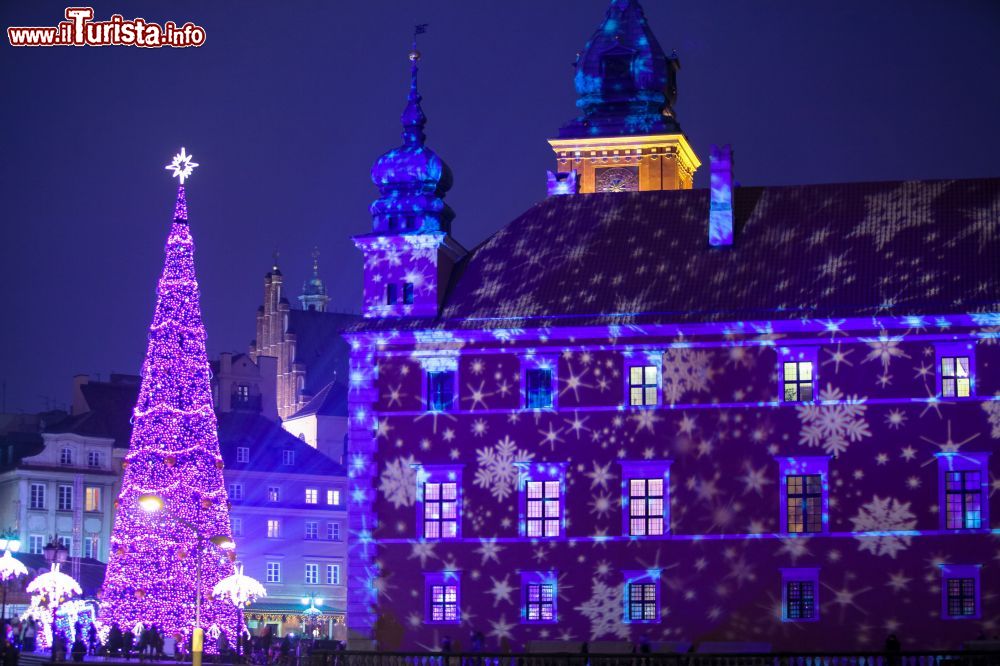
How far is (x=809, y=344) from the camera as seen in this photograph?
5544 cm

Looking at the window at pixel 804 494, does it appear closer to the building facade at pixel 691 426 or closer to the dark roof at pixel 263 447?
the building facade at pixel 691 426

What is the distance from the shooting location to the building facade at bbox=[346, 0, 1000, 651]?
54312mm

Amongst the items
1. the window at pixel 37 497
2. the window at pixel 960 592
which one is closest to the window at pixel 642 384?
the window at pixel 960 592

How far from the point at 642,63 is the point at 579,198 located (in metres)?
22.1

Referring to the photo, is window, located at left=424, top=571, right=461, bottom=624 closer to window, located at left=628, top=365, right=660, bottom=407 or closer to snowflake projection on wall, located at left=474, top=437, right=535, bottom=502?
snowflake projection on wall, located at left=474, top=437, right=535, bottom=502

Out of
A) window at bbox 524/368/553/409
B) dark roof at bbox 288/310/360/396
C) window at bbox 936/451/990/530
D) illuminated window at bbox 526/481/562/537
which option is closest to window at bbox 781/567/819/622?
window at bbox 936/451/990/530

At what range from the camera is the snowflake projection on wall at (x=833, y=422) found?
54938 millimetres

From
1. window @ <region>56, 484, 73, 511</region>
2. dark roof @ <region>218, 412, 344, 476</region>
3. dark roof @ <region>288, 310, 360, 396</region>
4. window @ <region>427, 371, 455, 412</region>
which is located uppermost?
dark roof @ <region>288, 310, 360, 396</region>

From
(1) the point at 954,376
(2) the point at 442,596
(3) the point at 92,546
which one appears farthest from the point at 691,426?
(3) the point at 92,546

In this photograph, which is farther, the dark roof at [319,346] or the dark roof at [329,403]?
the dark roof at [319,346]

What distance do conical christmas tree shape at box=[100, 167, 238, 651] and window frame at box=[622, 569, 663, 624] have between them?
12.1 meters

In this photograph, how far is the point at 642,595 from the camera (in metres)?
Result: 55.2

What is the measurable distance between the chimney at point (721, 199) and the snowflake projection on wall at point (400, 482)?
1063cm

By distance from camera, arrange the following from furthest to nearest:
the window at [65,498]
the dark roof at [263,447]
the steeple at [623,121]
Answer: the dark roof at [263,447] → the window at [65,498] → the steeple at [623,121]
